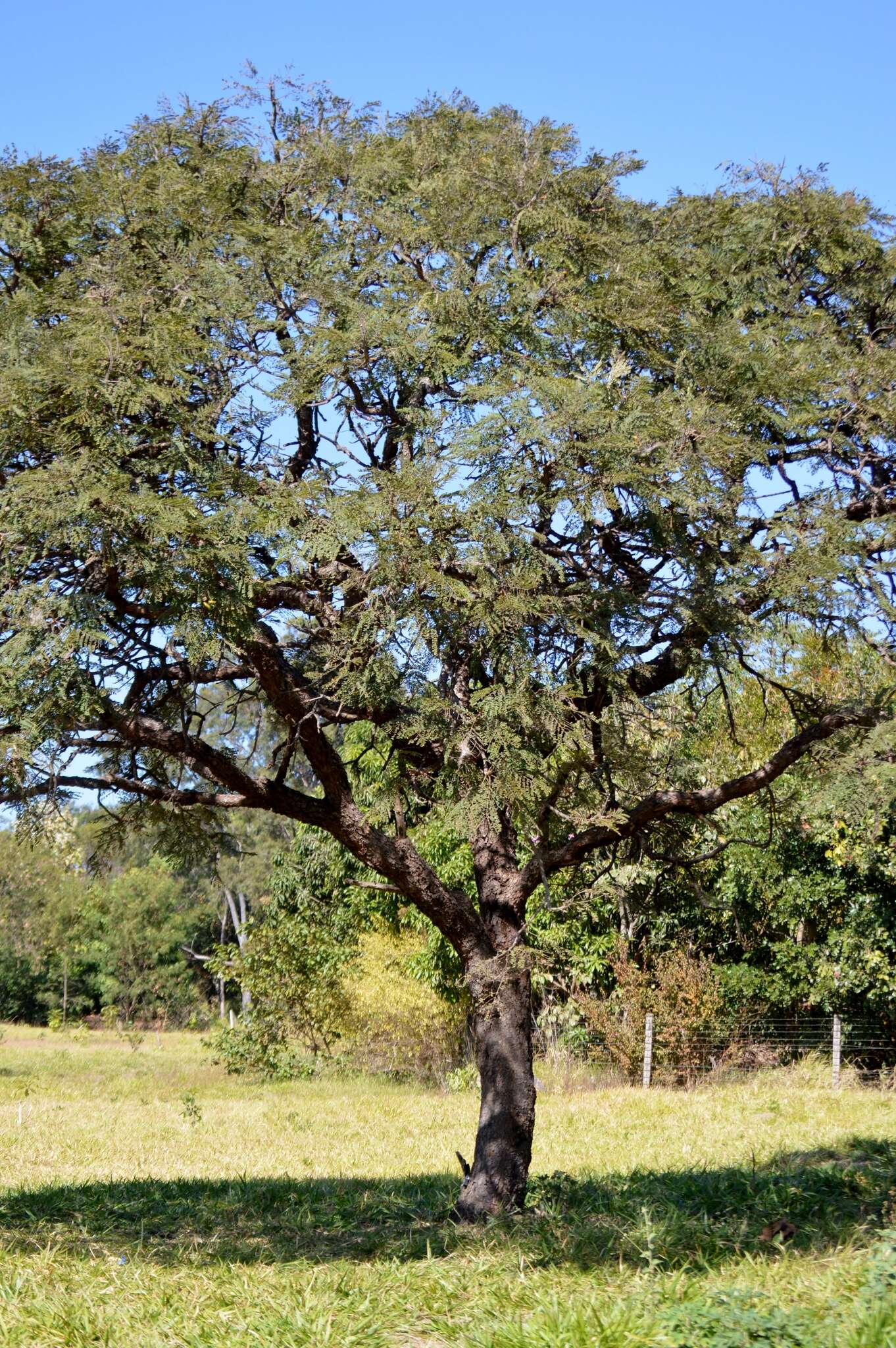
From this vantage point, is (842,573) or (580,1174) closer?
(842,573)

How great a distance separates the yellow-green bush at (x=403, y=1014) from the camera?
20.2 metres

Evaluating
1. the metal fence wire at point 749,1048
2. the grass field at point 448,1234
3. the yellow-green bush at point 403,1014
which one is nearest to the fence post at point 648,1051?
the metal fence wire at point 749,1048

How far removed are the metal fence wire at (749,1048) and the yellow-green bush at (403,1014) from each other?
4.03m

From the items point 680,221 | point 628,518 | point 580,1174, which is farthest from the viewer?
point 580,1174

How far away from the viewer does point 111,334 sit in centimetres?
609

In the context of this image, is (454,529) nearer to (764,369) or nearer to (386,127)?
(764,369)

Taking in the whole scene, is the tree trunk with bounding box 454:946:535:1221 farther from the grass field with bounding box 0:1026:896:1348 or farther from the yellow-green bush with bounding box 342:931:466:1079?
the yellow-green bush with bounding box 342:931:466:1079

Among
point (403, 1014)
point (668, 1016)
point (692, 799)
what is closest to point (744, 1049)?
point (668, 1016)

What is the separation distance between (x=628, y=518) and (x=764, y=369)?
4.19ft

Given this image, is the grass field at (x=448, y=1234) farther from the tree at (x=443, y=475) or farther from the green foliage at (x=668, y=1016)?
the green foliage at (x=668, y=1016)

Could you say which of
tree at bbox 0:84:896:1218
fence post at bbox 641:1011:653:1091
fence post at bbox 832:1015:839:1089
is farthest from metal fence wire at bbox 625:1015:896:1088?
tree at bbox 0:84:896:1218

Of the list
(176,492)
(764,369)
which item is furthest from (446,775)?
(764,369)

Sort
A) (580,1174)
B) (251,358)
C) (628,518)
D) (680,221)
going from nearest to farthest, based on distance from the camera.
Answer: (628,518) → (251,358) → (680,221) → (580,1174)

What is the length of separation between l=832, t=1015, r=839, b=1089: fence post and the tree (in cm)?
937
